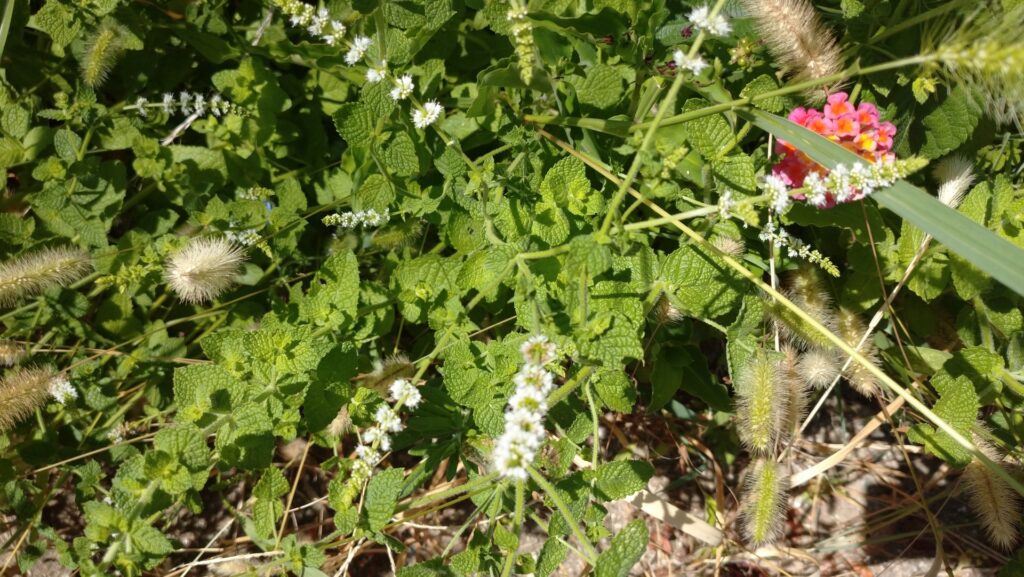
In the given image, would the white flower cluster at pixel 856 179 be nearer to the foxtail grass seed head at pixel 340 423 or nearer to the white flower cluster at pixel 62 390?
the foxtail grass seed head at pixel 340 423

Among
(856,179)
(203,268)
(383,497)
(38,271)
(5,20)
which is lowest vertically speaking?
(383,497)

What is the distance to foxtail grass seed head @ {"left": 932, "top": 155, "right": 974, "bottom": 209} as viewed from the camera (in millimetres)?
1856

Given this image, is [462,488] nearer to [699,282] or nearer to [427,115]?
[699,282]

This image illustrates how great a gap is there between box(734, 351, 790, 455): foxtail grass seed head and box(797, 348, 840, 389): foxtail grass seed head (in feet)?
0.46

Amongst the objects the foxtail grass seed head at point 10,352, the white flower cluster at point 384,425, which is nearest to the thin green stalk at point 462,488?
the white flower cluster at point 384,425

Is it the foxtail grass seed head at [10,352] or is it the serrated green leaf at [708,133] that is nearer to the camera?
the serrated green leaf at [708,133]

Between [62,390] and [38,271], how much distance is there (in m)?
0.34

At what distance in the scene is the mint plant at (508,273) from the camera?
5.17ft

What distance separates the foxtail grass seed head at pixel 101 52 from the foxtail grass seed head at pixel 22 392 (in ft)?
2.75

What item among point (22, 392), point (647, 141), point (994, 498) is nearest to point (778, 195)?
point (647, 141)

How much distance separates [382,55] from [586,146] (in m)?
0.57

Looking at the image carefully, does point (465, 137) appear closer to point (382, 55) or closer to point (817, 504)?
point (382, 55)

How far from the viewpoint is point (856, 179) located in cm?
136

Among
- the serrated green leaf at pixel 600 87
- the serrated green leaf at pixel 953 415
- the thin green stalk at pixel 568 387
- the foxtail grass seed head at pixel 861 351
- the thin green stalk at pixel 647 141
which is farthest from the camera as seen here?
the foxtail grass seed head at pixel 861 351
